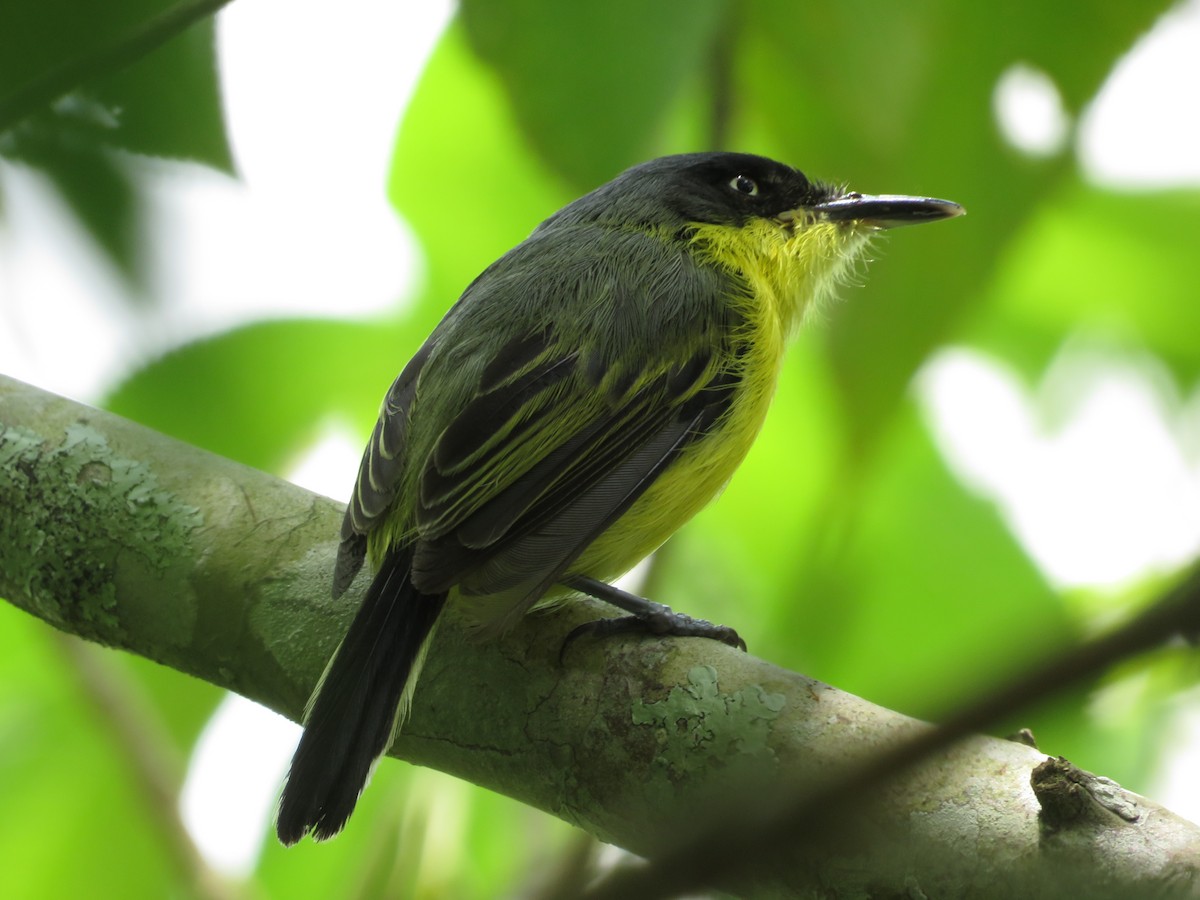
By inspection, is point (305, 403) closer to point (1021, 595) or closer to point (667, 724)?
point (667, 724)

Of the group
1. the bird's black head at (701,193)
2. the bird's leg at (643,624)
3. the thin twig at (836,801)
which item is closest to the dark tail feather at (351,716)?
the bird's leg at (643,624)

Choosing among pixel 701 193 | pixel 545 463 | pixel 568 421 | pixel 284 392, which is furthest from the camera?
pixel 701 193

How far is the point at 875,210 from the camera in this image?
3.68 m

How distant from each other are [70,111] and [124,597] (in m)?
1.74

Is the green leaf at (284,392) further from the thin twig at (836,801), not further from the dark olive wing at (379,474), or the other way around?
the thin twig at (836,801)

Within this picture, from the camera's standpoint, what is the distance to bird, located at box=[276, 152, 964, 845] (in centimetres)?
246

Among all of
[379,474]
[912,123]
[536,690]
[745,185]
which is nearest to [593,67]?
[912,123]

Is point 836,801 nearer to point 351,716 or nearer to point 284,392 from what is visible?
point 351,716

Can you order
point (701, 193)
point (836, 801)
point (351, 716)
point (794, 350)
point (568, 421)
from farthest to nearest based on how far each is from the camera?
point (794, 350)
point (701, 193)
point (568, 421)
point (351, 716)
point (836, 801)

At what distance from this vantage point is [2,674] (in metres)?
3.89

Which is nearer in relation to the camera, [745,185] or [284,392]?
[284,392]

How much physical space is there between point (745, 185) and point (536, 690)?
2.19 meters

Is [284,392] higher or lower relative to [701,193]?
lower

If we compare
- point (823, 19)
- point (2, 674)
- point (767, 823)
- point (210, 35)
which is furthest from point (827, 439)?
point (767, 823)
